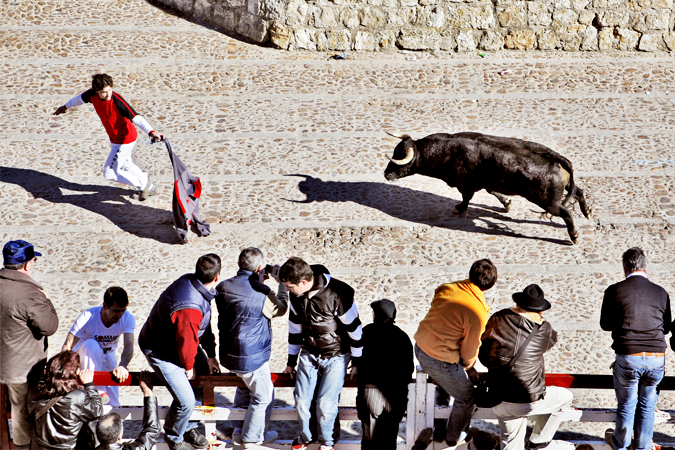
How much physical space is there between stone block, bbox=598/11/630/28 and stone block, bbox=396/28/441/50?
112 inches

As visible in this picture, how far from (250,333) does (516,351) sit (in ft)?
5.78

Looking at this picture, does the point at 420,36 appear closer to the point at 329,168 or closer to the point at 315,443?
the point at 329,168

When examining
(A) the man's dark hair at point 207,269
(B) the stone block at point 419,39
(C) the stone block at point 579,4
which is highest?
(C) the stone block at point 579,4

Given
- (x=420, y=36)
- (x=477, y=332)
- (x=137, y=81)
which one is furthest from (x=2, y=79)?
(x=477, y=332)

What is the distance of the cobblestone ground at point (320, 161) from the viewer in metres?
8.13

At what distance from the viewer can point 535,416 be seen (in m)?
5.17

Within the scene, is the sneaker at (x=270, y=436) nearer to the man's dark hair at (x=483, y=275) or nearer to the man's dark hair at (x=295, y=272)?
the man's dark hair at (x=295, y=272)

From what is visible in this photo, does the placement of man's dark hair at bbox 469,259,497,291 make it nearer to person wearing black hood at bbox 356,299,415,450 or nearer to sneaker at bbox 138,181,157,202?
person wearing black hood at bbox 356,299,415,450

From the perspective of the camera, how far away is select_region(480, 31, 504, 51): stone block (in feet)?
44.0

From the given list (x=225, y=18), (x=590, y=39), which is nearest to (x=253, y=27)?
(x=225, y=18)

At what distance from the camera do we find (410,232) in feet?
29.5

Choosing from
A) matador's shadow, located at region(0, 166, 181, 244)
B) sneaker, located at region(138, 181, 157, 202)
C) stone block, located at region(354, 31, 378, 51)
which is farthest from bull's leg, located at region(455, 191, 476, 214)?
stone block, located at region(354, 31, 378, 51)

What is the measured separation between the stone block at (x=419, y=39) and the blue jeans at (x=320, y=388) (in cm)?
927

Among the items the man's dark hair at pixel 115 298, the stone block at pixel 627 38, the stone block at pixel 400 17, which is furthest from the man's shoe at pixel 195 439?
the stone block at pixel 627 38
